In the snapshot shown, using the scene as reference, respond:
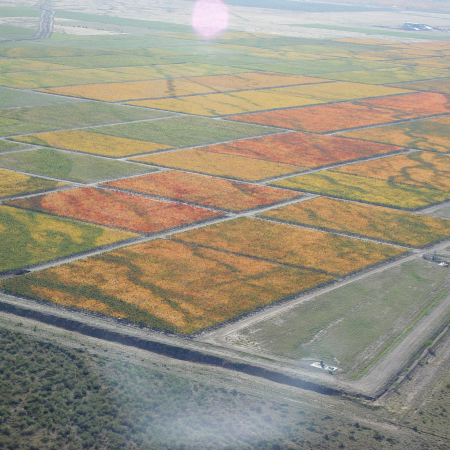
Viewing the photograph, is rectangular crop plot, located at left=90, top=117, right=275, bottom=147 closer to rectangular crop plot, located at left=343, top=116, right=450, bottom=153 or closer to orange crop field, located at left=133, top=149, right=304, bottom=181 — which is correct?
orange crop field, located at left=133, top=149, right=304, bottom=181

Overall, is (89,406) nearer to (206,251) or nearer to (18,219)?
(206,251)

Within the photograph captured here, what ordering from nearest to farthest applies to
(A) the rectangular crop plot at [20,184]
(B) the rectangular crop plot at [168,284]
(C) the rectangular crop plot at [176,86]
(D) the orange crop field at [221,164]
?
(B) the rectangular crop plot at [168,284], (A) the rectangular crop plot at [20,184], (D) the orange crop field at [221,164], (C) the rectangular crop plot at [176,86]

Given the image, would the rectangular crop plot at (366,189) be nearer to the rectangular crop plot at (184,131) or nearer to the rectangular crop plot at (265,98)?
the rectangular crop plot at (184,131)

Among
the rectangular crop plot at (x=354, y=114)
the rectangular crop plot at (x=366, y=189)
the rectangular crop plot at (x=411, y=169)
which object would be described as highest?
the rectangular crop plot at (x=354, y=114)

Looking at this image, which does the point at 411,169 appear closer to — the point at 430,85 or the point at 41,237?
the point at 41,237

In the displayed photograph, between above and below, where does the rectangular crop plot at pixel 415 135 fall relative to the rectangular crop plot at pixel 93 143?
above

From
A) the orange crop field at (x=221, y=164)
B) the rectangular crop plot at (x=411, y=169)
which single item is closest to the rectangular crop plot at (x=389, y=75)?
the rectangular crop plot at (x=411, y=169)

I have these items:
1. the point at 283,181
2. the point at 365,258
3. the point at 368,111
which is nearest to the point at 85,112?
the point at 283,181
